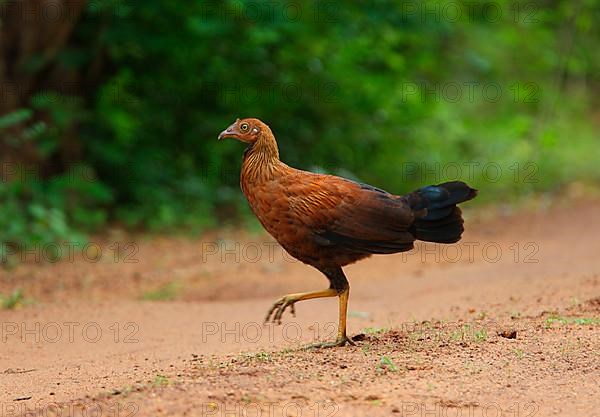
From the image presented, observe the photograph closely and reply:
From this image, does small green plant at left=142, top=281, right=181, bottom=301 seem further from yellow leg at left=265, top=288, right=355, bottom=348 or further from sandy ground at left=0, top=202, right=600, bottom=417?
yellow leg at left=265, top=288, right=355, bottom=348

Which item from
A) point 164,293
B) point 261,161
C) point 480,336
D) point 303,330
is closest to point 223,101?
point 164,293

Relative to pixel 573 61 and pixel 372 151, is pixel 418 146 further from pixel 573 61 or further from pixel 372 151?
pixel 573 61

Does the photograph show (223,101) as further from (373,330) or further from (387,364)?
(387,364)

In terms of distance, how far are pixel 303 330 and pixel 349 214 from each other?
6.32 feet

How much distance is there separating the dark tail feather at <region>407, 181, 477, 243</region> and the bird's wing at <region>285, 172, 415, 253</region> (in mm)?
88

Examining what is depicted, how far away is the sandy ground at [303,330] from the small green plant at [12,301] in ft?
0.36

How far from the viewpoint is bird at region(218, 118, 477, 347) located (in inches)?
250

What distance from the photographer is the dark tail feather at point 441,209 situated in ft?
21.4

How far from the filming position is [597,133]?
78.0 feet

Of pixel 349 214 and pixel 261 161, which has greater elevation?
pixel 261 161

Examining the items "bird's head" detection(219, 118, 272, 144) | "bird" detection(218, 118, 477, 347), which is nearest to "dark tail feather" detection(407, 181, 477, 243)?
"bird" detection(218, 118, 477, 347)

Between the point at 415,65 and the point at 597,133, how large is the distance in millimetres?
9495

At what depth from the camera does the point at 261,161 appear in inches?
259

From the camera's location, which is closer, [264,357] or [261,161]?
Answer: [264,357]
